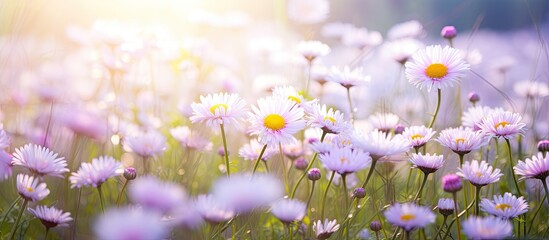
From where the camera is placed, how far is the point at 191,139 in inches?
63.7

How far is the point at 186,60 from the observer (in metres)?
2.25

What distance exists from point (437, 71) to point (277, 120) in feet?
1.09

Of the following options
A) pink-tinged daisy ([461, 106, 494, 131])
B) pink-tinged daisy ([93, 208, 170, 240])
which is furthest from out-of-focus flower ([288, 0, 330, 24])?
pink-tinged daisy ([93, 208, 170, 240])

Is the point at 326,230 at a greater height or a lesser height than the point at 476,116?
lesser

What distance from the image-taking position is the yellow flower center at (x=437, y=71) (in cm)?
135

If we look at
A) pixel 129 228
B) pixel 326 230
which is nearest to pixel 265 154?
pixel 326 230

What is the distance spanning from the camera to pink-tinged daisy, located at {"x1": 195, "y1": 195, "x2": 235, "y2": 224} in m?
0.97

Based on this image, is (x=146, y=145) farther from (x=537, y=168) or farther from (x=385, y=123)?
(x=537, y=168)

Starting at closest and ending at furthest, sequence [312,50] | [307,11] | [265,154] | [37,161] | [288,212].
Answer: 1. [288,212]
2. [37,161]
3. [265,154]
4. [312,50]
5. [307,11]

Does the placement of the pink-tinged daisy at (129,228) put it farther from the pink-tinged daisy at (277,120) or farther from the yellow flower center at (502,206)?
the yellow flower center at (502,206)

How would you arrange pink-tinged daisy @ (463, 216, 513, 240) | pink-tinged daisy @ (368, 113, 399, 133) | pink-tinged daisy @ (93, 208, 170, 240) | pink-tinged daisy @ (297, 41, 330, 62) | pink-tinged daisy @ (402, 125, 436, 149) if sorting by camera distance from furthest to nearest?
pink-tinged daisy @ (297, 41, 330, 62) < pink-tinged daisy @ (368, 113, 399, 133) < pink-tinged daisy @ (402, 125, 436, 149) < pink-tinged daisy @ (463, 216, 513, 240) < pink-tinged daisy @ (93, 208, 170, 240)

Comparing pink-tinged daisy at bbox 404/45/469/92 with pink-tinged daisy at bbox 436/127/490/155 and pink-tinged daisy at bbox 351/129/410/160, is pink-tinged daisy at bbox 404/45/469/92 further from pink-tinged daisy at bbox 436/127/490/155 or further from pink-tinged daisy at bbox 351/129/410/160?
pink-tinged daisy at bbox 351/129/410/160

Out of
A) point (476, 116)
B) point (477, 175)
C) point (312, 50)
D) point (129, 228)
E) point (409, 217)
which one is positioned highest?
point (312, 50)

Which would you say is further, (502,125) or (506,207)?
(502,125)
